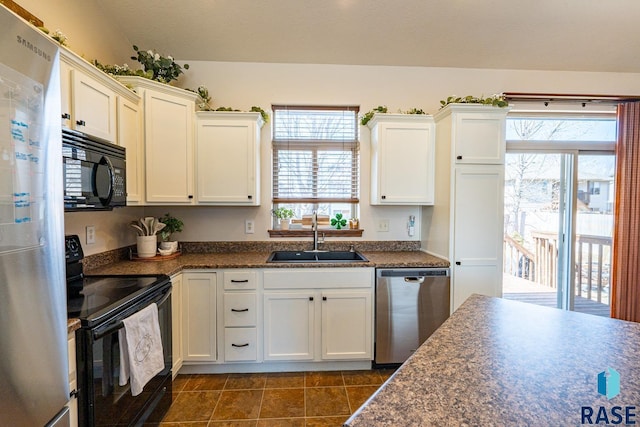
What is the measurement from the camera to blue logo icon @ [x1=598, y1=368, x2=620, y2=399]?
27.7 inches

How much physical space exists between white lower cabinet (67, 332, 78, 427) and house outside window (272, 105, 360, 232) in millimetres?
1943

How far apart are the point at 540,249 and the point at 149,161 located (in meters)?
3.79

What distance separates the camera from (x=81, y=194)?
148 centimetres

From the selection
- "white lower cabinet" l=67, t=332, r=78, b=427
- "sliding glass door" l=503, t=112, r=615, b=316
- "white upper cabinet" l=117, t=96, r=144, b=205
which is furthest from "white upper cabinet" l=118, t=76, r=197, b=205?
"sliding glass door" l=503, t=112, r=615, b=316

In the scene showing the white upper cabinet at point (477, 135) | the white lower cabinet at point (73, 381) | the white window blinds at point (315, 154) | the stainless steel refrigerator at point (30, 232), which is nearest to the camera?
the stainless steel refrigerator at point (30, 232)

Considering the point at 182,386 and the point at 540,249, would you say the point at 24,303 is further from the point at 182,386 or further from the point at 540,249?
the point at 540,249

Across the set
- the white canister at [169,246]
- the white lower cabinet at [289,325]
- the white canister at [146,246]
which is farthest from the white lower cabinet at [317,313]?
the white canister at [146,246]

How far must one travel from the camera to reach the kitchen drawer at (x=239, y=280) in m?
2.29

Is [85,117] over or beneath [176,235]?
over

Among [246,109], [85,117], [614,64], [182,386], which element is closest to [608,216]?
[614,64]

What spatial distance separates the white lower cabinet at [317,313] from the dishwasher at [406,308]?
103 millimetres

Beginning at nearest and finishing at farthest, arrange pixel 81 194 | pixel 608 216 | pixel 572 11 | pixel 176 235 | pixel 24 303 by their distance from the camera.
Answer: pixel 24 303 < pixel 81 194 < pixel 572 11 < pixel 176 235 < pixel 608 216

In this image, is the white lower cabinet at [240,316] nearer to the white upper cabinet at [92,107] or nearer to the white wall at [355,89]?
the white wall at [355,89]

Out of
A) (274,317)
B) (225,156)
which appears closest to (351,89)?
(225,156)
